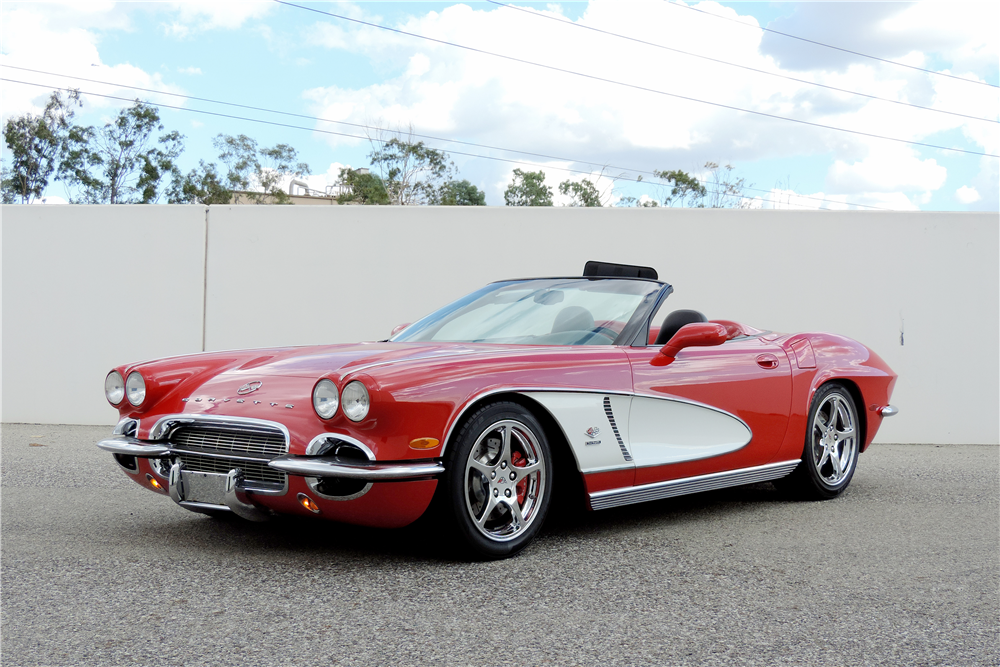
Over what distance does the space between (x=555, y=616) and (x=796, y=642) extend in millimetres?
730

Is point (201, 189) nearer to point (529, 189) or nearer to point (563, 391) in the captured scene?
point (529, 189)

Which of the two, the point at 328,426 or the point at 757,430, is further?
the point at 757,430

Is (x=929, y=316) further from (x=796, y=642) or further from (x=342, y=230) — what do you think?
(x=796, y=642)

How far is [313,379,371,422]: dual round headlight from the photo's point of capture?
3273mm

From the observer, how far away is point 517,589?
10.6 ft

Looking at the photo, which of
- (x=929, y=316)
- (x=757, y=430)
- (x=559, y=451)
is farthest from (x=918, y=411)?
(x=559, y=451)

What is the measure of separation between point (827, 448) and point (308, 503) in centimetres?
319

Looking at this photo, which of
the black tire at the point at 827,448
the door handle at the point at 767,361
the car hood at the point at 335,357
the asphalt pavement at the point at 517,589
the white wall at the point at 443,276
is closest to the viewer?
the asphalt pavement at the point at 517,589

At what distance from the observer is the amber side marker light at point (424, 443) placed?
330 cm

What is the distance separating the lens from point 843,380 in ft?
17.5

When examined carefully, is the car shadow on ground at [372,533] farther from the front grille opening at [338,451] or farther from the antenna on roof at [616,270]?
the antenna on roof at [616,270]

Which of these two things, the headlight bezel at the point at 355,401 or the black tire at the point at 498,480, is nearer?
the headlight bezel at the point at 355,401

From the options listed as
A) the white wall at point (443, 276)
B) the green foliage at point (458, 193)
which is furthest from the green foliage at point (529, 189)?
the white wall at point (443, 276)

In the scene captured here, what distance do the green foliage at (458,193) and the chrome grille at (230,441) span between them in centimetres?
3521
